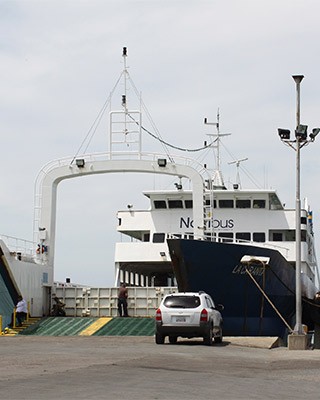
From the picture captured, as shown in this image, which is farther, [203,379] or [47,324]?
[47,324]

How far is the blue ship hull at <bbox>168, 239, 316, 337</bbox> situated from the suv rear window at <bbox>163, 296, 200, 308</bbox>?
452 cm

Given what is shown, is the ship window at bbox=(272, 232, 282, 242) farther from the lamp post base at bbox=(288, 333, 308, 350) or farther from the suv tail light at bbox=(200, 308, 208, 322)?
the suv tail light at bbox=(200, 308, 208, 322)

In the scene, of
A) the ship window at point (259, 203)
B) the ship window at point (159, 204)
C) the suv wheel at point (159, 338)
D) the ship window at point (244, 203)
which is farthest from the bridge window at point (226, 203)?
the suv wheel at point (159, 338)

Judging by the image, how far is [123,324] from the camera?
29969 mm

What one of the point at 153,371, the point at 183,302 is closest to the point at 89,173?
the point at 183,302

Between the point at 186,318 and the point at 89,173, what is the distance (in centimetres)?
1285

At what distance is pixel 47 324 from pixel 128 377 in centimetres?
1765

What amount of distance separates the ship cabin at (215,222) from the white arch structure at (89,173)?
1.40 m

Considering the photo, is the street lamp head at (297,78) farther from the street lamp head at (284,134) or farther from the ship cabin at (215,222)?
the ship cabin at (215,222)

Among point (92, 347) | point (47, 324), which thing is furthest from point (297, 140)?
point (47, 324)

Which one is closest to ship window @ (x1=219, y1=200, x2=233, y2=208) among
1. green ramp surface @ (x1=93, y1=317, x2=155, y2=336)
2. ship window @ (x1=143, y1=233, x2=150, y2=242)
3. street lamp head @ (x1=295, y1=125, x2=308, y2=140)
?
ship window @ (x1=143, y1=233, x2=150, y2=242)

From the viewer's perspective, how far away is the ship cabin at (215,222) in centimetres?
3578

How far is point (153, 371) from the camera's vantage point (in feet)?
46.0

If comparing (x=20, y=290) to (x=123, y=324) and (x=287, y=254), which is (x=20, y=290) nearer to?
(x=123, y=324)
